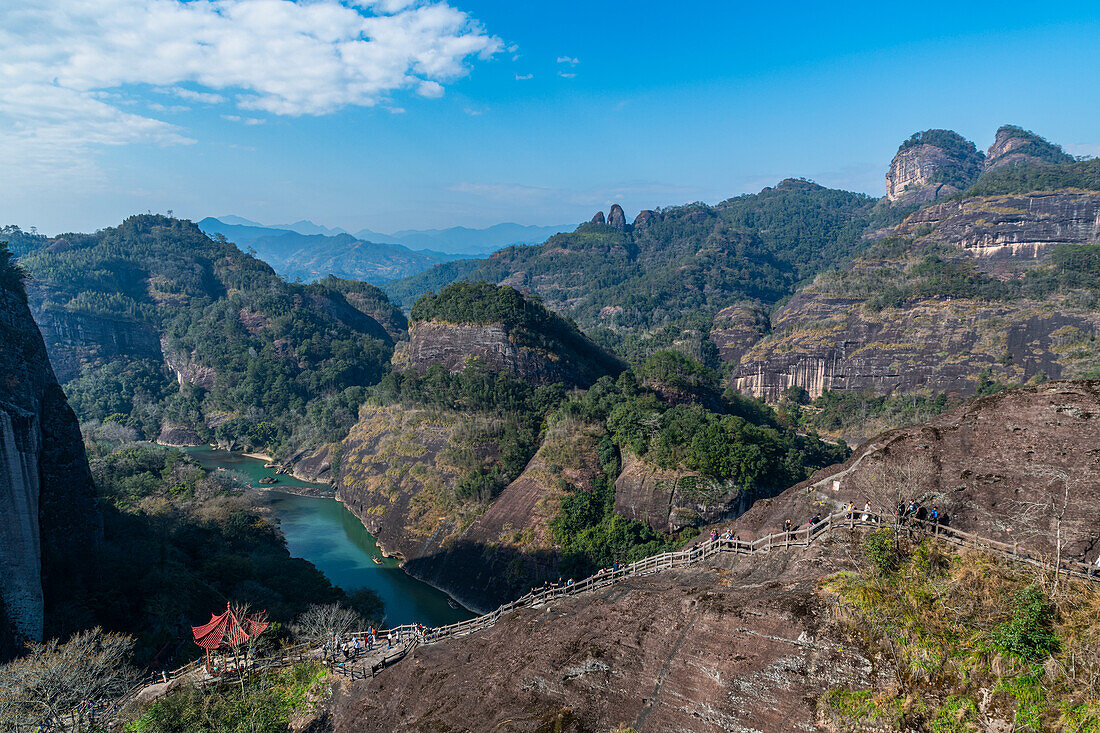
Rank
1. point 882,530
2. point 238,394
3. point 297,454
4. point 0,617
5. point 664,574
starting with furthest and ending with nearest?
point 238,394 < point 297,454 < point 0,617 < point 664,574 < point 882,530

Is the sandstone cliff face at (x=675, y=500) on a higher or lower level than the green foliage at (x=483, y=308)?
A: lower

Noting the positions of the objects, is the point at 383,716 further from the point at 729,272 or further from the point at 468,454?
the point at 729,272

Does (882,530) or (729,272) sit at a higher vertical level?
(729,272)

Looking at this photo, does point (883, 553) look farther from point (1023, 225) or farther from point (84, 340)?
point (84, 340)

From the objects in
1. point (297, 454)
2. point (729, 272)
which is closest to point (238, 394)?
point (297, 454)

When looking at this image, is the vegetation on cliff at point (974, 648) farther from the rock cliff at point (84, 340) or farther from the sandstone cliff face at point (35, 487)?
the rock cliff at point (84, 340)

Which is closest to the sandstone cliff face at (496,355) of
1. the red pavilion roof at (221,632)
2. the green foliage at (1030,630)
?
the red pavilion roof at (221,632)

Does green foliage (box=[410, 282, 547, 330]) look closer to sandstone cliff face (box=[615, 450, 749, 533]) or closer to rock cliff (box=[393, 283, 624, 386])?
rock cliff (box=[393, 283, 624, 386])
